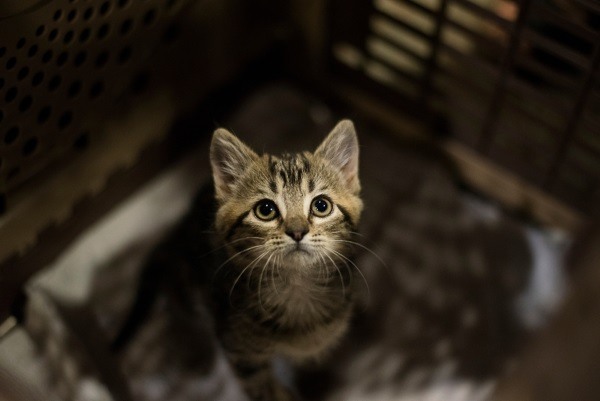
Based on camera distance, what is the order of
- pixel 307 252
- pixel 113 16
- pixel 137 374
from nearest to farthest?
pixel 307 252
pixel 113 16
pixel 137 374

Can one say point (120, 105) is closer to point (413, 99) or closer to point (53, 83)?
point (53, 83)

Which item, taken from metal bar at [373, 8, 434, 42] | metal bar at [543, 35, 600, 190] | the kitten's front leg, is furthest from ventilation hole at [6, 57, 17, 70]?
metal bar at [543, 35, 600, 190]

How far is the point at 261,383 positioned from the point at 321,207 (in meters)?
0.46

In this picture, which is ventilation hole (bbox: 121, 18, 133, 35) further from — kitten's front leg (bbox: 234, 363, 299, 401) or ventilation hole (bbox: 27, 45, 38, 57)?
kitten's front leg (bbox: 234, 363, 299, 401)

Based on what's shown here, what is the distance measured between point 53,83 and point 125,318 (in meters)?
0.58

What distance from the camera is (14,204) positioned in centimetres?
144

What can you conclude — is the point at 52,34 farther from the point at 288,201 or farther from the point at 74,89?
the point at 288,201

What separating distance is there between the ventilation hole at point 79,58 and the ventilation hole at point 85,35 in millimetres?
29

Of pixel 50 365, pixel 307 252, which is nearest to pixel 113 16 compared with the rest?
pixel 307 252

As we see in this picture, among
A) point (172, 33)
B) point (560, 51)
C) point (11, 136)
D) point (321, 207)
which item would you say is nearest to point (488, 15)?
point (560, 51)

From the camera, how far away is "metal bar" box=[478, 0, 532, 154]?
1389mm

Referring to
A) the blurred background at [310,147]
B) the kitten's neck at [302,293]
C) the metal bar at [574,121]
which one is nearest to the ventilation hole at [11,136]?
the blurred background at [310,147]

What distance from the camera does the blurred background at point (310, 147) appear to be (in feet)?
4.59

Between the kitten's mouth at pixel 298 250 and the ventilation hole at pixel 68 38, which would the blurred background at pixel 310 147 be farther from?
the kitten's mouth at pixel 298 250
